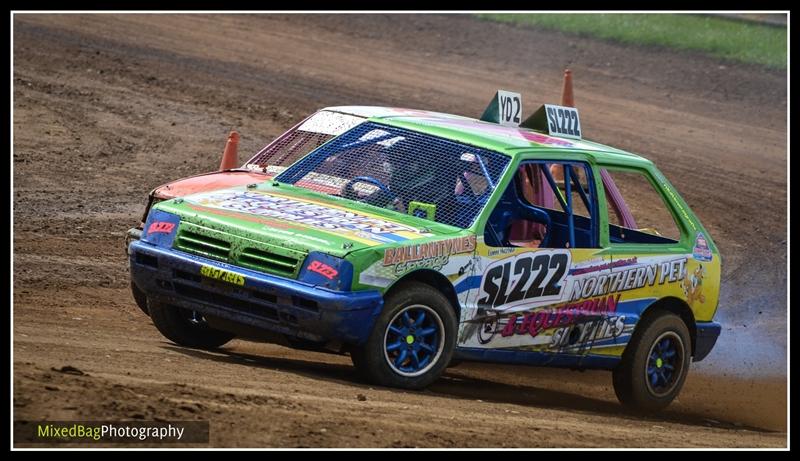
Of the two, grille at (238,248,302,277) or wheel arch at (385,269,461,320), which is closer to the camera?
grille at (238,248,302,277)

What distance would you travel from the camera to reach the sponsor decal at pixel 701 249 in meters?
9.30

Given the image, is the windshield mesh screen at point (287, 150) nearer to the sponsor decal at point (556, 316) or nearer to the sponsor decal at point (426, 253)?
the sponsor decal at point (556, 316)

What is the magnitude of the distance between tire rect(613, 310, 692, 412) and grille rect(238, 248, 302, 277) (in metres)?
2.63

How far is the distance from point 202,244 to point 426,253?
1.22m

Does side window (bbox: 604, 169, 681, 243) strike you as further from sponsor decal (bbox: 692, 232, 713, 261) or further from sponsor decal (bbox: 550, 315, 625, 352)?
sponsor decal (bbox: 550, 315, 625, 352)

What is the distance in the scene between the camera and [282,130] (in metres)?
16.7

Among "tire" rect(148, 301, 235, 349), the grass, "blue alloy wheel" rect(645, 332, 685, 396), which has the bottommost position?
"blue alloy wheel" rect(645, 332, 685, 396)

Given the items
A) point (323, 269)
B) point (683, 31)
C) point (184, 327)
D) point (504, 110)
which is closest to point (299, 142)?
point (504, 110)

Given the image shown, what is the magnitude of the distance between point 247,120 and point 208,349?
27.7 ft

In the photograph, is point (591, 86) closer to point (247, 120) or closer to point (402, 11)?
point (402, 11)

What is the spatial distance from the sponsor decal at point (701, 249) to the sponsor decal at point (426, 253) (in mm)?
2083

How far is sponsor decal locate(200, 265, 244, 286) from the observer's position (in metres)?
7.52

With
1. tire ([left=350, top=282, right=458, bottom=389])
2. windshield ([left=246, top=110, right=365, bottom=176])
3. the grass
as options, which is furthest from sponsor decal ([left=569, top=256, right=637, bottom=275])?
the grass

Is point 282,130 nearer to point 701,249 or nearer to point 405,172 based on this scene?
point 701,249
